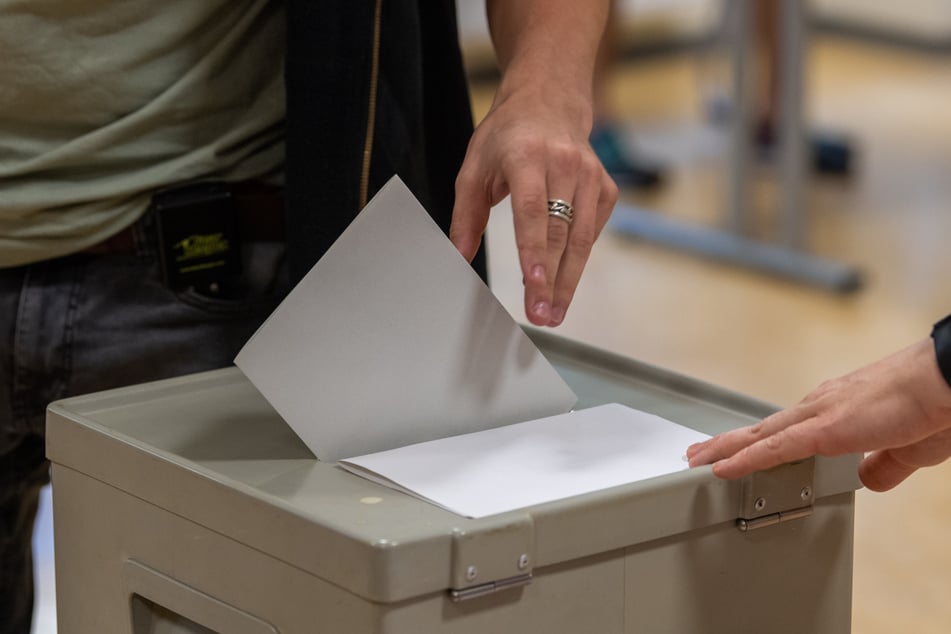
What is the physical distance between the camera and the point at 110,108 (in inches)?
42.5

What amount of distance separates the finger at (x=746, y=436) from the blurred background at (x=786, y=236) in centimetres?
106

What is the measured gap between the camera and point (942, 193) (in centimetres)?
446

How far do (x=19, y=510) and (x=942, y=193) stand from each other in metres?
3.73

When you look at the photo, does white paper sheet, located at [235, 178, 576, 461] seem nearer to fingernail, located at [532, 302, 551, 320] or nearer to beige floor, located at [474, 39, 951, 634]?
fingernail, located at [532, 302, 551, 320]

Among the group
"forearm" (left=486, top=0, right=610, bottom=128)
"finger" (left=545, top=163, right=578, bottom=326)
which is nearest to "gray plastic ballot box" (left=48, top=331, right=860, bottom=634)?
"finger" (left=545, top=163, right=578, bottom=326)

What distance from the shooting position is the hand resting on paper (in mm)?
788

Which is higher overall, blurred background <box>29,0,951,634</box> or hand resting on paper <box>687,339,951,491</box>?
blurred background <box>29,0,951,634</box>

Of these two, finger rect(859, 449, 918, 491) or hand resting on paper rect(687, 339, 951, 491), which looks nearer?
hand resting on paper rect(687, 339, 951, 491)

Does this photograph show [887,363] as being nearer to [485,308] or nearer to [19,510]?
[485,308]

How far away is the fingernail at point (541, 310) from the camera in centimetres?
92

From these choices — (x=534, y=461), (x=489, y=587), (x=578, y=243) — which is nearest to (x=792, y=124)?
(x=578, y=243)

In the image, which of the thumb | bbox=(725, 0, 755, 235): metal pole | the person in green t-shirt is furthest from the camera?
bbox=(725, 0, 755, 235): metal pole

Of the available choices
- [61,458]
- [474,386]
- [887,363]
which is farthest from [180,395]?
[887,363]

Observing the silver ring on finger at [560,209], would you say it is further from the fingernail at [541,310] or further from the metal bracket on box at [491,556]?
the metal bracket on box at [491,556]
